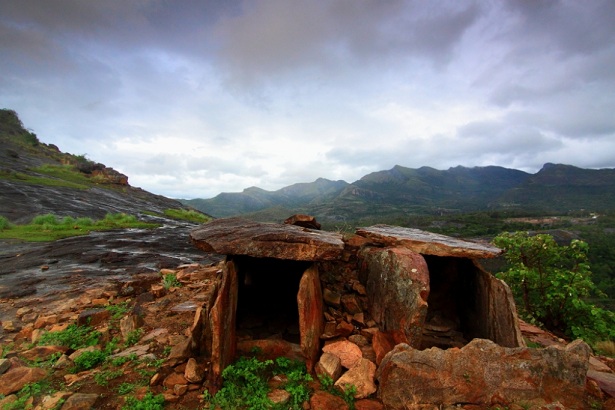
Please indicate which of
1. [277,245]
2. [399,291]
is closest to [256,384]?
[277,245]

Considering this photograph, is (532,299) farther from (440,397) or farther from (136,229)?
(136,229)

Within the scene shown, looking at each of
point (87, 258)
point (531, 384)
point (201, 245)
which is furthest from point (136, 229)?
point (531, 384)

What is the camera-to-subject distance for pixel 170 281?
893 centimetres

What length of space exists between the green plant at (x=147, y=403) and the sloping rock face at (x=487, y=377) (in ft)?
10.3

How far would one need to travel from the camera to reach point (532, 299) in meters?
9.58

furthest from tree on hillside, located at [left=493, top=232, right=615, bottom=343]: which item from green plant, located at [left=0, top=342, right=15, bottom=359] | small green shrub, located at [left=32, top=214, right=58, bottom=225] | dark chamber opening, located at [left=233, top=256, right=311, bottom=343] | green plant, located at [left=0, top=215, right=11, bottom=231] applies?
green plant, located at [left=0, top=215, right=11, bottom=231]

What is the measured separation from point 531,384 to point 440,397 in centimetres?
128

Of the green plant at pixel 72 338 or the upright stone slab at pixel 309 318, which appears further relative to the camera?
the green plant at pixel 72 338

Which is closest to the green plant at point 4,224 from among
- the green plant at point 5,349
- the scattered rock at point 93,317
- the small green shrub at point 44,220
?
the small green shrub at point 44,220

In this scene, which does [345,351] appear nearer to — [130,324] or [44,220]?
[130,324]

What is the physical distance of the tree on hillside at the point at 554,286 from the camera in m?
8.38

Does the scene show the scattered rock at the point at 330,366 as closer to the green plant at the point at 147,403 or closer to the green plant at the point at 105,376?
the green plant at the point at 147,403

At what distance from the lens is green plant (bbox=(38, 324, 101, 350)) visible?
18.9ft

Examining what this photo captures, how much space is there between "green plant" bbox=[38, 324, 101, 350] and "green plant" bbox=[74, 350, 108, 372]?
607mm
